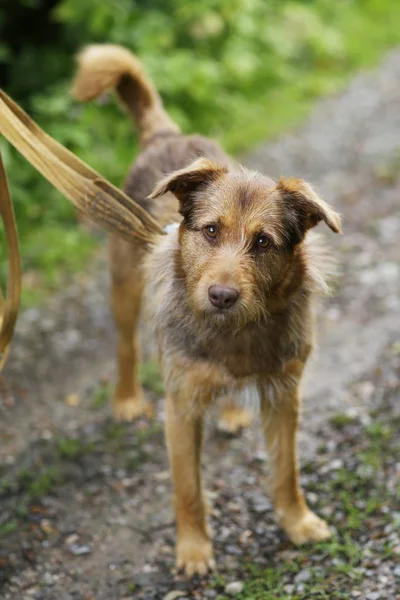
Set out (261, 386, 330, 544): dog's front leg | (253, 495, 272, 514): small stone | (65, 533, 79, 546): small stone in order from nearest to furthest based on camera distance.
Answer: (261, 386, 330, 544): dog's front leg, (65, 533, 79, 546): small stone, (253, 495, 272, 514): small stone

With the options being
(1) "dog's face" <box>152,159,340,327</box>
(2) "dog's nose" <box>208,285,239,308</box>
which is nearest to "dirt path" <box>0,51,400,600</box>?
(1) "dog's face" <box>152,159,340,327</box>

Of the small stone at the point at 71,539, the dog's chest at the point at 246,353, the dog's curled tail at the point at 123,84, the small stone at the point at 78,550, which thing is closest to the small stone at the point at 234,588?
the small stone at the point at 78,550

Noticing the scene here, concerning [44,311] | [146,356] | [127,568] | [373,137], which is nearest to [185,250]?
[127,568]

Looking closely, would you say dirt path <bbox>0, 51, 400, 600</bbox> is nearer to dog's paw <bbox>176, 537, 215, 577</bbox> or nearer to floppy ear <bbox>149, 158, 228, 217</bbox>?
dog's paw <bbox>176, 537, 215, 577</bbox>

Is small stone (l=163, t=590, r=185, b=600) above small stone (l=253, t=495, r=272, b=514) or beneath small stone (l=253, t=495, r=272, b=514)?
beneath

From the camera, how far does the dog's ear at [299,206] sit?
3.32m

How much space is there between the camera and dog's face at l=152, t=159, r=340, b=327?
321cm

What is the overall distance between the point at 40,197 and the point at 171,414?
4.14 meters

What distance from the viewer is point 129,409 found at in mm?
5320

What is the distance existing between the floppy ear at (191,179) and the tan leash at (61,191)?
0.52 meters

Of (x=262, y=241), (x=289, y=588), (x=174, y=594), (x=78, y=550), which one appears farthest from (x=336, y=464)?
(x=262, y=241)

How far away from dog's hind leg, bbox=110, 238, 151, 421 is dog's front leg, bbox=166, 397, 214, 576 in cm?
113

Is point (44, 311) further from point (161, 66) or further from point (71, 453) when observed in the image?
point (161, 66)

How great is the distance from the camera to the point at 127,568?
409cm
